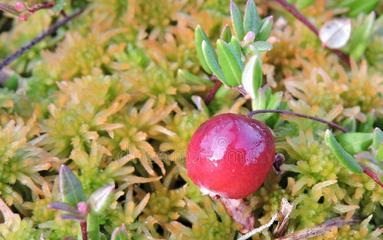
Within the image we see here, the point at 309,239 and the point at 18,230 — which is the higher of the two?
the point at 18,230

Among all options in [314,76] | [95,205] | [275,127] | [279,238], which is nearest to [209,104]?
[275,127]

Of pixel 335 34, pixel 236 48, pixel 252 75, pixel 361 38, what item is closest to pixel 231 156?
pixel 252 75

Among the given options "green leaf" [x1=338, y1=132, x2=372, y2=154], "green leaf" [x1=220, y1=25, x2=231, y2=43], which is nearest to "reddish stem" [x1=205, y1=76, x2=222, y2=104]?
"green leaf" [x1=220, y1=25, x2=231, y2=43]

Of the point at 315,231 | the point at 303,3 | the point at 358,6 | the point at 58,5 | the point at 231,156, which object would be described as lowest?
the point at 315,231

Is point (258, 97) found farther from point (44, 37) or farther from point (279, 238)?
point (44, 37)

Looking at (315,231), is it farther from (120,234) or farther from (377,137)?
(120,234)

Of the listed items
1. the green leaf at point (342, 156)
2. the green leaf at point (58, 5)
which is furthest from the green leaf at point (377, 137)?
the green leaf at point (58, 5)
